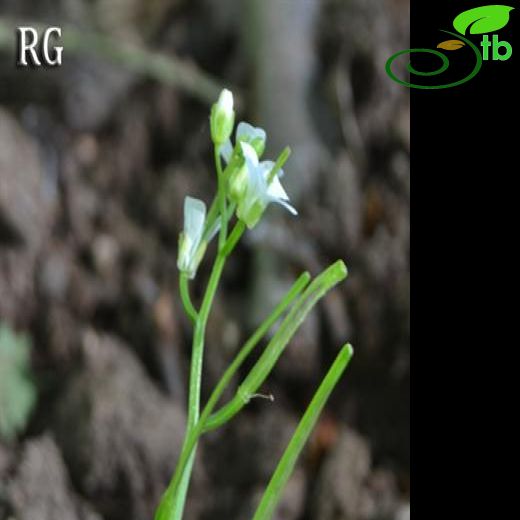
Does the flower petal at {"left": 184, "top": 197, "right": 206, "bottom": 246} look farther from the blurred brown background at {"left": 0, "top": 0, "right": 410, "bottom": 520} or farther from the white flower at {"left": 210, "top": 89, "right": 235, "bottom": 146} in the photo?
the blurred brown background at {"left": 0, "top": 0, "right": 410, "bottom": 520}

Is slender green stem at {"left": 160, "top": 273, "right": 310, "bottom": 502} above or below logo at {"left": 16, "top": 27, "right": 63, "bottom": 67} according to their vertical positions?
below
